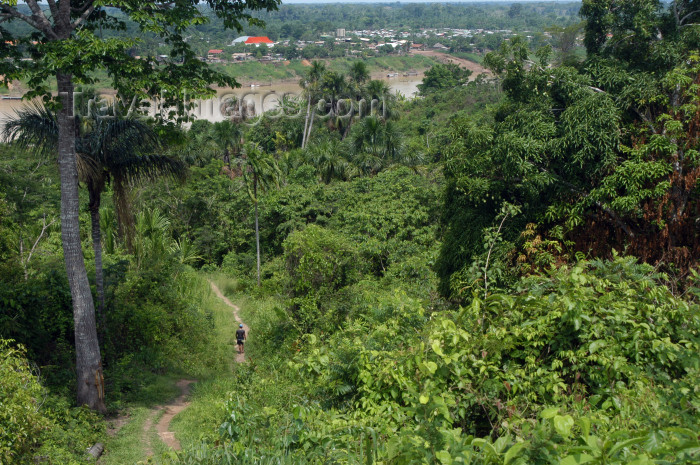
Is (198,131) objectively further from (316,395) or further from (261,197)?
(316,395)

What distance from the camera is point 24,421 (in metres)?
5.88

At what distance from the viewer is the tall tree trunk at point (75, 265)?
7805 mm

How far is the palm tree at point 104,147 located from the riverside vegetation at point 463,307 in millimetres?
110

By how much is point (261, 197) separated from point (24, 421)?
18.4 m

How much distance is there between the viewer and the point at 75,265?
7945mm

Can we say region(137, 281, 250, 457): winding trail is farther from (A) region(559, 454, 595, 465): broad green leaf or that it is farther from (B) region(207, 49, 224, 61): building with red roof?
(B) region(207, 49, 224, 61): building with red roof

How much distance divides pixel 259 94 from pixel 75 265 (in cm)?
6483

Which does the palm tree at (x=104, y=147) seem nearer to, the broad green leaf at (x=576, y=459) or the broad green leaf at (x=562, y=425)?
the broad green leaf at (x=562, y=425)

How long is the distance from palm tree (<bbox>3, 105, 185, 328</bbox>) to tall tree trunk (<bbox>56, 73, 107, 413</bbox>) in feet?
2.35

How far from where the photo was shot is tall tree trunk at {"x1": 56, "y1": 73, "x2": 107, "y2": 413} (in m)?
7.80

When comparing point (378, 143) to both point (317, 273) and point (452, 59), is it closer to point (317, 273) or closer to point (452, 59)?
point (317, 273)

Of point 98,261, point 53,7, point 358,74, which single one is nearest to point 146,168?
point 98,261

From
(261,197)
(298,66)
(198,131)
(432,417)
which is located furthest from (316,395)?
(298,66)

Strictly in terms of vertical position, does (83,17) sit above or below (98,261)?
above
